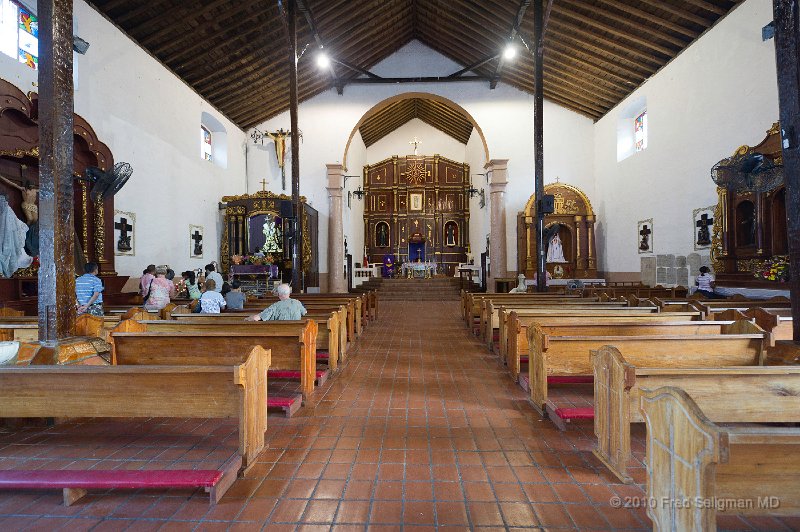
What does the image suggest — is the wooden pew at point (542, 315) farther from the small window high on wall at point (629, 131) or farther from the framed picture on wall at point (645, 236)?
the small window high on wall at point (629, 131)

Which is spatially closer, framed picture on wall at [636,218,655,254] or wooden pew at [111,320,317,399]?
wooden pew at [111,320,317,399]

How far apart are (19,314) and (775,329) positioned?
322 inches

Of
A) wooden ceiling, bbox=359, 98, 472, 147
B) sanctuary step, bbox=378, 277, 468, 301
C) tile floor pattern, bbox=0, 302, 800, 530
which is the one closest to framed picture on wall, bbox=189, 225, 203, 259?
sanctuary step, bbox=378, 277, 468, 301

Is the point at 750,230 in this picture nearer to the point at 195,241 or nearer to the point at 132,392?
the point at 132,392

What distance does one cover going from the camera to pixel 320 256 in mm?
16609

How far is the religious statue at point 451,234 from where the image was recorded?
924 inches

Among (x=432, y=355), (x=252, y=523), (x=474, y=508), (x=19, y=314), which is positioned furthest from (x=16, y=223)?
(x=474, y=508)

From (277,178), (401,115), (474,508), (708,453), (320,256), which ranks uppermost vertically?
(401,115)

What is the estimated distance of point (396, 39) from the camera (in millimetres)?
15719

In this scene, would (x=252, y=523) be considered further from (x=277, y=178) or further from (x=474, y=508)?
(x=277, y=178)

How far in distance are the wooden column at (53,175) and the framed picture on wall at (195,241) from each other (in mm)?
9552

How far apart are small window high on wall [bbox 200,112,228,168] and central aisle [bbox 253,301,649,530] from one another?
461 inches

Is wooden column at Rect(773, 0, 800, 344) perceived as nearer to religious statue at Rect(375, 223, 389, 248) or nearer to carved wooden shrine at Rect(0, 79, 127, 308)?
carved wooden shrine at Rect(0, 79, 127, 308)

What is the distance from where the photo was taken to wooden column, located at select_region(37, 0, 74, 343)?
3604mm
